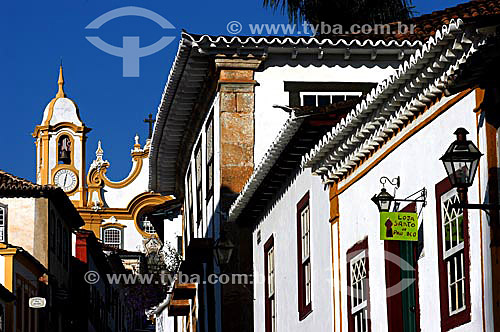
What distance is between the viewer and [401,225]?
13234mm

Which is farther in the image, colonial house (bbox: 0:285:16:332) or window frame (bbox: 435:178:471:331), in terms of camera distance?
colonial house (bbox: 0:285:16:332)

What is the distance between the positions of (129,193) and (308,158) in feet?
219

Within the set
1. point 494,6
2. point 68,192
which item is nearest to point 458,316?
point 494,6

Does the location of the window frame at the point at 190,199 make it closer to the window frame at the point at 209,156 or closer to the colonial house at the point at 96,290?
the window frame at the point at 209,156

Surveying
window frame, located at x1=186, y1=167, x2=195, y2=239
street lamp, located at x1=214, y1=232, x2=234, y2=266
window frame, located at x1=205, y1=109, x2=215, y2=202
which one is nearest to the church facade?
window frame, located at x1=186, y1=167, x2=195, y2=239

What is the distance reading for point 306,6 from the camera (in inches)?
1359

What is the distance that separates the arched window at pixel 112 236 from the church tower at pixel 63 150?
2.23m

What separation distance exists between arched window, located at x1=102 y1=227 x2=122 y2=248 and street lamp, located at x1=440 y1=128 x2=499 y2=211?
7144cm

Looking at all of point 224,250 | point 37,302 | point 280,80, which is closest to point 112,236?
point 37,302

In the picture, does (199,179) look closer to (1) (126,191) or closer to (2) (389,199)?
(2) (389,199)

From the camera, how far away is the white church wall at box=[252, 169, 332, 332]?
1694cm

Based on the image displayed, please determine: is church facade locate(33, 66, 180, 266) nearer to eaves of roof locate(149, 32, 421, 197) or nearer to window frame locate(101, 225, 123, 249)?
window frame locate(101, 225, 123, 249)

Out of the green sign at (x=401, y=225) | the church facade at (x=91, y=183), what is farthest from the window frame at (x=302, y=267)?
the church facade at (x=91, y=183)

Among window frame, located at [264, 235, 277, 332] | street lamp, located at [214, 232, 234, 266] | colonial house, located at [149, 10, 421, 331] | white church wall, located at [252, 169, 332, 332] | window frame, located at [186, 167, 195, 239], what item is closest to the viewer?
white church wall, located at [252, 169, 332, 332]
